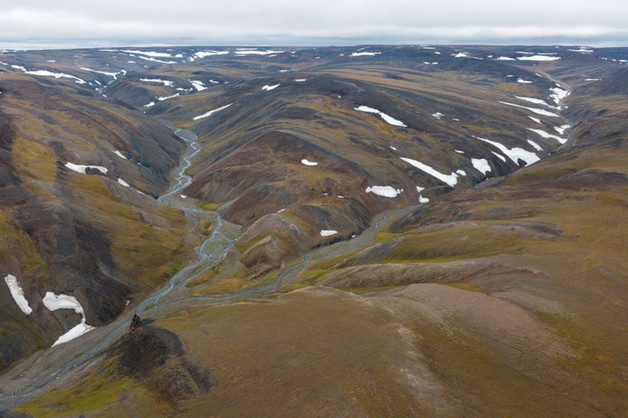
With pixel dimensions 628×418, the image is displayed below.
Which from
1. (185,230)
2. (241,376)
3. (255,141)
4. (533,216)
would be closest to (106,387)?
(241,376)

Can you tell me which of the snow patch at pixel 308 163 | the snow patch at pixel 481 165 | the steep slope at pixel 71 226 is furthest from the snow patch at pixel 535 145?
the steep slope at pixel 71 226

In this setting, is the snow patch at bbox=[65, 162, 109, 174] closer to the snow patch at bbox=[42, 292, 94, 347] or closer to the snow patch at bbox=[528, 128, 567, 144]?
the snow patch at bbox=[42, 292, 94, 347]

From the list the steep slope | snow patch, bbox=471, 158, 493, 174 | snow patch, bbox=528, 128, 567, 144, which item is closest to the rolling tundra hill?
the steep slope

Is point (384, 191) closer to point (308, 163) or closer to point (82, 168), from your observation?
point (308, 163)

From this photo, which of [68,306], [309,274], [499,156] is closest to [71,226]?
[68,306]

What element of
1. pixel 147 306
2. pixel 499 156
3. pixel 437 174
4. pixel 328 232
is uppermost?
pixel 499 156

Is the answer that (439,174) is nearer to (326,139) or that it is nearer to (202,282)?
(326,139)
